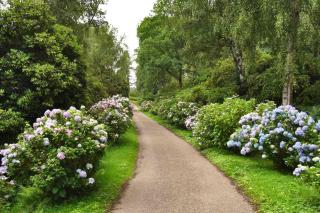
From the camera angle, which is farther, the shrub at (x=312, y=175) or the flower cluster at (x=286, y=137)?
the flower cluster at (x=286, y=137)

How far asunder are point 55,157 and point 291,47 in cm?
973

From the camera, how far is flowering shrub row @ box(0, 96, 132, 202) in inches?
310

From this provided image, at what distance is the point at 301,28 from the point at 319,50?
10.8ft

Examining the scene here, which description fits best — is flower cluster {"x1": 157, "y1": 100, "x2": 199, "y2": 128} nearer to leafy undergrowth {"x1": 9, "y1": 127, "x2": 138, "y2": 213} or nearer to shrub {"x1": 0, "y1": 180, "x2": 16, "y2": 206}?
leafy undergrowth {"x1": 9, "y1": 127, "x2": 138, "y2": 213}

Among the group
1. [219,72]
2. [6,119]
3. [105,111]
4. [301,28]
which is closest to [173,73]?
[219,72]

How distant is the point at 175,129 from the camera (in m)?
23.5

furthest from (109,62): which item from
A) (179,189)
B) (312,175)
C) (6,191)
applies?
(312,175)

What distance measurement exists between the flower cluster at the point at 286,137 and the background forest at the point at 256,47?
174 inches

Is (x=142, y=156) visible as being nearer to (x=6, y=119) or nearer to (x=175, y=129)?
(x=6, y=119)

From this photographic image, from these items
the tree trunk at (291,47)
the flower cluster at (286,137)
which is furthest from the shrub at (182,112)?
the flower cluster at (286,137)

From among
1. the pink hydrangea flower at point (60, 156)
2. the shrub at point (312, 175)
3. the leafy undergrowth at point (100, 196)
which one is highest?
the pink hydrangea flower at point (60, 156)

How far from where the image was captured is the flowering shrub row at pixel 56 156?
7.88 metres

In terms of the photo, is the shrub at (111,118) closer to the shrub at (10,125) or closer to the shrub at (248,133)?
the shrub at (10,125)

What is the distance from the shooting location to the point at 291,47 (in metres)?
13.9
